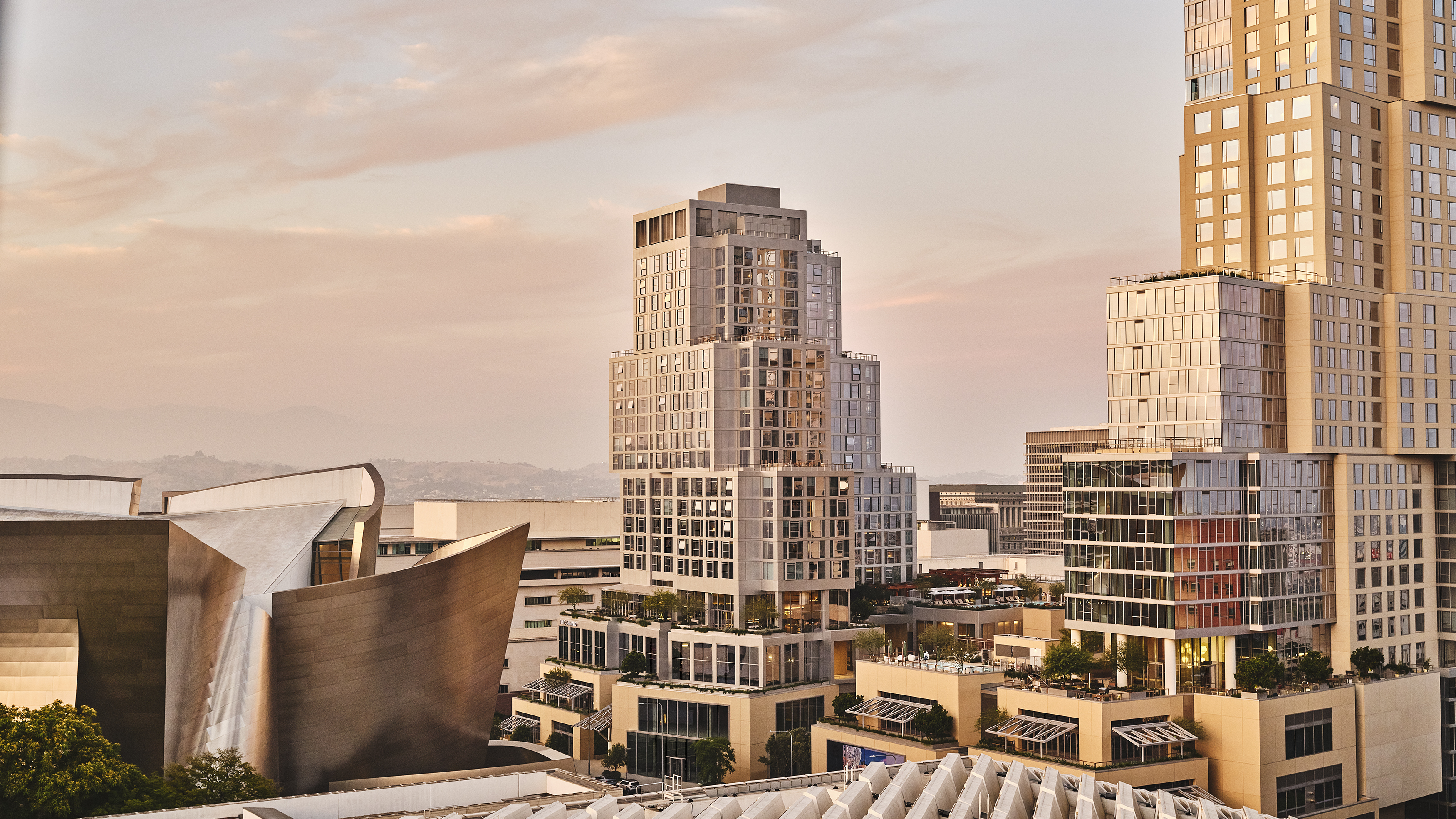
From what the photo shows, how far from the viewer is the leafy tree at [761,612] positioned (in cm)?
10531

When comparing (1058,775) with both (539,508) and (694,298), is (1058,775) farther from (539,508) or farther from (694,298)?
(539,508)

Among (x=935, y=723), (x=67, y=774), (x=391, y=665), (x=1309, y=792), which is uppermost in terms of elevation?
(x=391, y=665)

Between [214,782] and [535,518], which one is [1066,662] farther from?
[535,518]

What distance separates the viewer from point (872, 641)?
105 metres

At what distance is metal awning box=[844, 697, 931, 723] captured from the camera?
85375 millimetres

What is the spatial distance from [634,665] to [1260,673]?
161 feet

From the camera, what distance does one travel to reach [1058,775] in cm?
4281

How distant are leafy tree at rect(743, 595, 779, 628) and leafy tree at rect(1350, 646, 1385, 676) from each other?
139ft

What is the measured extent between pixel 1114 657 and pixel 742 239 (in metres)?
51.1

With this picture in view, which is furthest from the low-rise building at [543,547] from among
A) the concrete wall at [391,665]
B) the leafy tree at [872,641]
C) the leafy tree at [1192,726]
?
the concrete wall at [391,665]

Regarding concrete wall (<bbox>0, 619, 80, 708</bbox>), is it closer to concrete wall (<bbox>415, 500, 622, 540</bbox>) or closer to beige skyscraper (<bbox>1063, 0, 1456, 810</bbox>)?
beige skyscraper (<bbox>1063, 0, 1456, 810</bbox>)

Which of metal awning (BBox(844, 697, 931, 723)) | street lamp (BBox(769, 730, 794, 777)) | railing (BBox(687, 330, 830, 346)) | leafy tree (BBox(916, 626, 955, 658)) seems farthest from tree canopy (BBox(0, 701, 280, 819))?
railing (BBox(687, 330, 830, 346))

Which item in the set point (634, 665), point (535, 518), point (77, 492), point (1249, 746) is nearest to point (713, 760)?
point (634, 665)

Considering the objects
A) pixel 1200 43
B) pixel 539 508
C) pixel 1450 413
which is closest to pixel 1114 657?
pixel 1450 413
